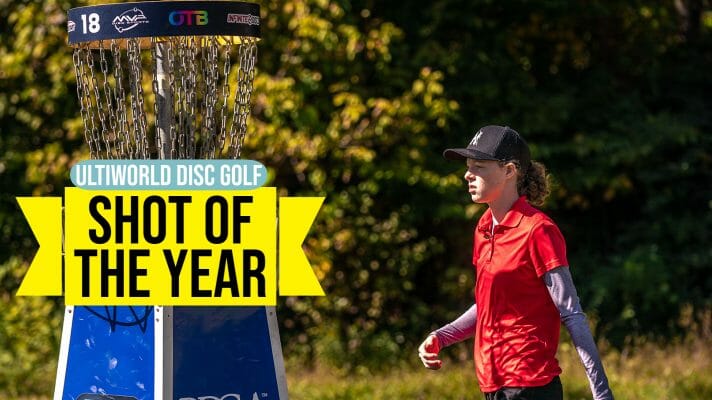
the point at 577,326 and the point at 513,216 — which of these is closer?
the point at 577,326

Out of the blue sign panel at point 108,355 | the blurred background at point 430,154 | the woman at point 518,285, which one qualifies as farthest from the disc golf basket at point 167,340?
A: the blurred background at point 430,154

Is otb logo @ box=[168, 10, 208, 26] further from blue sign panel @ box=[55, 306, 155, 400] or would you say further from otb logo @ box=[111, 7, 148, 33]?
blue sign panel @ box=[55, 306, 155, 400]

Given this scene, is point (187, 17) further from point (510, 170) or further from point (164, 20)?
point (510, 170)

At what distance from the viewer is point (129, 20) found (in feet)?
18.2

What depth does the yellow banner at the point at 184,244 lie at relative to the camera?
5406 mm

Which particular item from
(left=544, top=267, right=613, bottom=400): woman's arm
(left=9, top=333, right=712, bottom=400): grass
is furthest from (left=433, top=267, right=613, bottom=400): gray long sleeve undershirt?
(left=9, top=333, right=712, bottom=400): grass

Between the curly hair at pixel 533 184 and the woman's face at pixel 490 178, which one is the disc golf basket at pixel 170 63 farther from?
the curly hair at pixel 533 184

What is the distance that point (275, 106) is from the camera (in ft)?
38.1

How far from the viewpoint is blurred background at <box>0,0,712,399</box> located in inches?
469

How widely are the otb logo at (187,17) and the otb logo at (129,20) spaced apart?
0.12 metres

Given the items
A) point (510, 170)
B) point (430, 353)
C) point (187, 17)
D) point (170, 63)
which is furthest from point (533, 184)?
point (170, 63)

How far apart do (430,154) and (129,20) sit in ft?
23.6

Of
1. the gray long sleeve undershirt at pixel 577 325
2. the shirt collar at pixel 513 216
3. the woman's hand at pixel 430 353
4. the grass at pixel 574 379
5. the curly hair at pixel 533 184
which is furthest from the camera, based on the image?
the grass at pixel 574 379

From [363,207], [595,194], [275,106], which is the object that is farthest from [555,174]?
[275,106]
